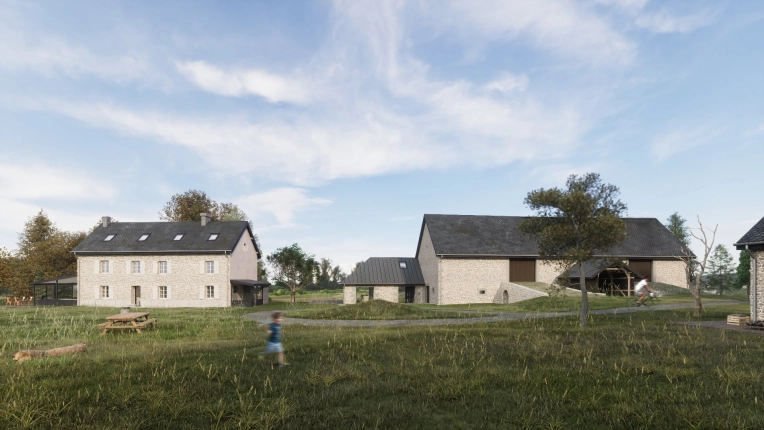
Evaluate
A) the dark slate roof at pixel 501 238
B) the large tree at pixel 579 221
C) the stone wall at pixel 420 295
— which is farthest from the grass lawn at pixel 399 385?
the stone wall at pixel 420 295

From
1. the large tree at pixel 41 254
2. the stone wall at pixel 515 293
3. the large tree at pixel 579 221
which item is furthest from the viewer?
the large tree at pixel 41 254

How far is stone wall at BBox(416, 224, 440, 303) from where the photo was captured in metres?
38.0

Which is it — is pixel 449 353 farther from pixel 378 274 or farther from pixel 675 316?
pixel 378 274

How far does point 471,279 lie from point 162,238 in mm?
27101

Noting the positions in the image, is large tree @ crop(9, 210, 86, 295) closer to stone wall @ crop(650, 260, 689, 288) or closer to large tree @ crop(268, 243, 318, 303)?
large tree @ crop(268, 243, 318, 303)

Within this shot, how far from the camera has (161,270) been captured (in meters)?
38.7

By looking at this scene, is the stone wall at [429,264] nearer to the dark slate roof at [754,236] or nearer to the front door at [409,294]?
the front door at [409,294]

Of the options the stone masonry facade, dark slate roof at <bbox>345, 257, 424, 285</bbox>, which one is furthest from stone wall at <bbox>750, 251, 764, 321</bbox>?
dark slate roof at <bbox>345, 257, 424, 285</bbox>

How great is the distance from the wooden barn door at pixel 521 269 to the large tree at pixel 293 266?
20.4 metres

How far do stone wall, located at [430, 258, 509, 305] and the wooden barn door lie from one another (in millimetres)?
785

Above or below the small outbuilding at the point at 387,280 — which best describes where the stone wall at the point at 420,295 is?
below

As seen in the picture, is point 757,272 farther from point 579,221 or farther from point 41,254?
point 41,254

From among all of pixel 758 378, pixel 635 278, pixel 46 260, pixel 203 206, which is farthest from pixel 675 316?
pixel 46 260

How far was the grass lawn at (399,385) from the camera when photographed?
6.19 metres
